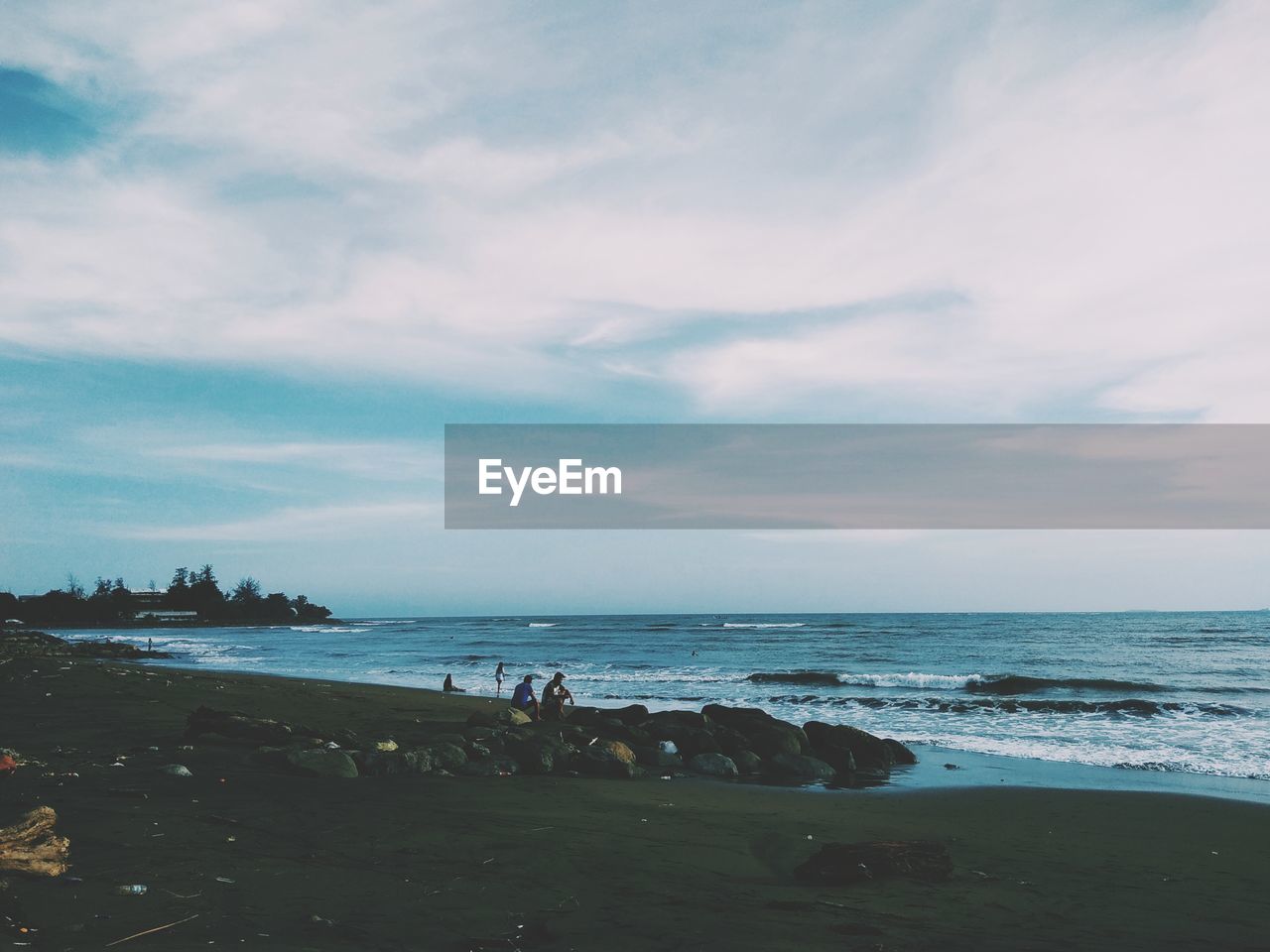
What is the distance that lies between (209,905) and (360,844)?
1.95 metres

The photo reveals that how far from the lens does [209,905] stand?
5.44 metres

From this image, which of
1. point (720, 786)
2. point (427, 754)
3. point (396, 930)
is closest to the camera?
point (396, 930)

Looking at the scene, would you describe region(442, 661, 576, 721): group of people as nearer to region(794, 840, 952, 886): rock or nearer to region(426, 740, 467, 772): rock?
region(426, 740, 467, 772): rock

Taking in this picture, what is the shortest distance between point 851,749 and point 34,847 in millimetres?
14152

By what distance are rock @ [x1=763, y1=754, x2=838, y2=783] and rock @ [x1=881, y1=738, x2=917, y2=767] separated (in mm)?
2083

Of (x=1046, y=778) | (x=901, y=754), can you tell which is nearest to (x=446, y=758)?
(x=901, y=754)

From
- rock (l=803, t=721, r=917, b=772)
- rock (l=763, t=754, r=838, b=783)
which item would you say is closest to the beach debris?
rock (l=763, t=754, r=838, b=783)

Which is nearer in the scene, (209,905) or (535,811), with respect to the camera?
(209,905)

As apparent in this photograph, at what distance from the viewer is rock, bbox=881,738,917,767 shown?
1723 centimetres

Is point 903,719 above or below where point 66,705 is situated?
below

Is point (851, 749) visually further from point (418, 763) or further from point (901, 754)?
point (418, 763)

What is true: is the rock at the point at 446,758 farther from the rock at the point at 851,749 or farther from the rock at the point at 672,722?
the rock at the point at 851,749

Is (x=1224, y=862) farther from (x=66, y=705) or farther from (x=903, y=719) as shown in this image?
(x=66, y=705)

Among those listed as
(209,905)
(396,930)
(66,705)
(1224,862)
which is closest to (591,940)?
(396,930)
